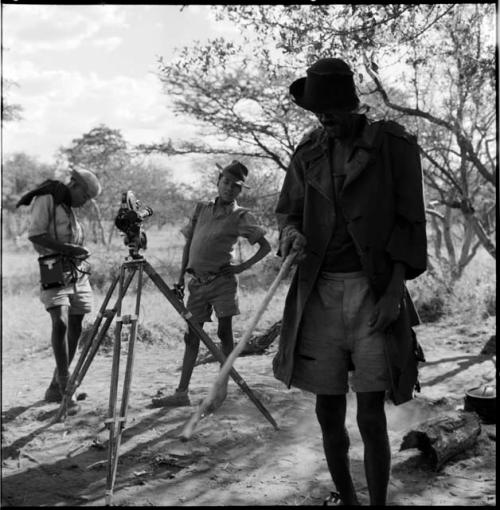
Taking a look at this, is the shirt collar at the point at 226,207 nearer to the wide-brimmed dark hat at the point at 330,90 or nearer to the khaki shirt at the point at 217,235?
the khaki shirt at the point at 217,235

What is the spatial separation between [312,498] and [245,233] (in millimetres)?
1873

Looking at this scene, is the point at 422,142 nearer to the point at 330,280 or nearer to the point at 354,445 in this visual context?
the point at 354,445

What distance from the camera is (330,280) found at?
2549mm

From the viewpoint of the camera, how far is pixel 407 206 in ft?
8.01

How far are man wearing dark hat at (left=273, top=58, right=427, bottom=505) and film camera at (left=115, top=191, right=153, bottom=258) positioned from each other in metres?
1.07

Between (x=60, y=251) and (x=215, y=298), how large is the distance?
1.07 metres

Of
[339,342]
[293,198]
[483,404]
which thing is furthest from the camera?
[483,404]

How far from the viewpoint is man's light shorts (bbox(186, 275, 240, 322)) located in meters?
4.51

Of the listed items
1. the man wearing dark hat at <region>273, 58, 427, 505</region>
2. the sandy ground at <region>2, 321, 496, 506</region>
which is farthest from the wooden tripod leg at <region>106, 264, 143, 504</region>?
the man wearing dark hat at <region>273, 58, 427, 505</region>

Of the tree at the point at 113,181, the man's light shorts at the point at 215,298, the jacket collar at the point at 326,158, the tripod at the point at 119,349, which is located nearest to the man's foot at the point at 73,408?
the tripod at the point at 119,349

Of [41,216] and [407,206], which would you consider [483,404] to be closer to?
[407,206]

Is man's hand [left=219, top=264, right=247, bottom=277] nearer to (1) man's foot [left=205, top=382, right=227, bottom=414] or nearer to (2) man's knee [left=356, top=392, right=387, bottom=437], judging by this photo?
(1) man's foot [left=205, top=382, right=227, bottom=414]

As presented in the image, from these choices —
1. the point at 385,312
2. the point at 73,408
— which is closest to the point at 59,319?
the point at 73,408

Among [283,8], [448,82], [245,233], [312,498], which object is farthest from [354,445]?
[448,82]
